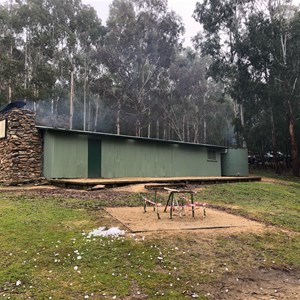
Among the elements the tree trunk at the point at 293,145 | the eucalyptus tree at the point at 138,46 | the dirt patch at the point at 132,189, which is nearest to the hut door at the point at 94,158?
the dirt patch at the point at 132,189

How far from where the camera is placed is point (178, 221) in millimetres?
6227

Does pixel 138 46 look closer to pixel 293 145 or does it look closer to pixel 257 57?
pixel 257 57

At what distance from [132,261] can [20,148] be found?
11407 millimetres

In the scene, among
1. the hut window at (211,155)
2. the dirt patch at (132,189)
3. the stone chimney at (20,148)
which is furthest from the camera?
the hut window at (211,155)

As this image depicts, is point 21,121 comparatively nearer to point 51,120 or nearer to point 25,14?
point 25,14

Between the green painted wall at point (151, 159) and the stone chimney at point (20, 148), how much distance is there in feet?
10.4

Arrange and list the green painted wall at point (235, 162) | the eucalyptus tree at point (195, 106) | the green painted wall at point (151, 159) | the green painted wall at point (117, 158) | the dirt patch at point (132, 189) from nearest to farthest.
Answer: the dirt patch at point (132, 189) < the green painted wall at point (117, 158) < the green painted wall at point (151, 159) < the green painted wall at point (235, 162) < the eucalyptus tree at point (195, 106)

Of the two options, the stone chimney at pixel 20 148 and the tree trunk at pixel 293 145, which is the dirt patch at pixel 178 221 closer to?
the stone chimney at pixel 20 148

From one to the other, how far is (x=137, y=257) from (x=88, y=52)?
33.2 m

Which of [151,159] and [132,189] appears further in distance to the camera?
[151,159]

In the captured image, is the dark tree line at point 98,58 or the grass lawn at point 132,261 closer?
the grass lawn at point 132,261

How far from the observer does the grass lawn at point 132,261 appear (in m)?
3.52

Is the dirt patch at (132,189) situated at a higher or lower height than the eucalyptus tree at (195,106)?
lower

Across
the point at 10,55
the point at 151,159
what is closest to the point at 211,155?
the point at 151,159
